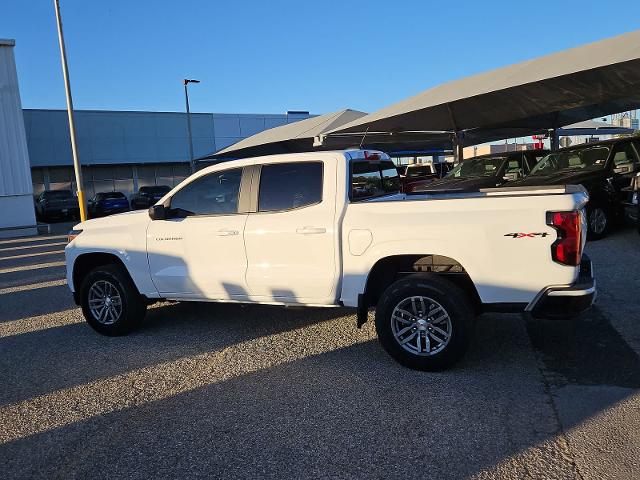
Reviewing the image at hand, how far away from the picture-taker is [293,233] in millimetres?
4840

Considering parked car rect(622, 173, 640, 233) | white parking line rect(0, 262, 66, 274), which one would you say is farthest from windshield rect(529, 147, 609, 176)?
white parking line rect(0, 262, 66, 274)

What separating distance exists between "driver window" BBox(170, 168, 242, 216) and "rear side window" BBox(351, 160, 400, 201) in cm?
121

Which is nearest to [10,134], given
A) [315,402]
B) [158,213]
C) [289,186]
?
[158,213]

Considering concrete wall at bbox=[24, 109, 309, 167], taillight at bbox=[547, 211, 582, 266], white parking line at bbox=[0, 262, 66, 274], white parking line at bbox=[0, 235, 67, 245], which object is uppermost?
concrete wall at bbox=[24, 109, 309, 167]

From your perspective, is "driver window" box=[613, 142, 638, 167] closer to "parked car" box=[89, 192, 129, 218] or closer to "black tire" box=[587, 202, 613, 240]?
"black tire" box=[587, 202, 613, 240]

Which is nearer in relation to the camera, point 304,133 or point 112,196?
point 304,133

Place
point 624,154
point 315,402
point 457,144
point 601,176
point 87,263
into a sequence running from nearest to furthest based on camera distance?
point 315,402
point 87,263
point 601,176
point 624,154
point 457,144

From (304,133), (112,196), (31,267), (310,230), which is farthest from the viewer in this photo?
(112,196)

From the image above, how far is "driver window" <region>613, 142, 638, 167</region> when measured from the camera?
10523 millimetres

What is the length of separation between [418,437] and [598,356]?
2122 millimetres

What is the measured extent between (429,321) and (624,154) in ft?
28.0

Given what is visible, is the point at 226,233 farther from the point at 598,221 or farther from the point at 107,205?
the point at 107,205

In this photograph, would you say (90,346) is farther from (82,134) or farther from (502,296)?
(82,134)

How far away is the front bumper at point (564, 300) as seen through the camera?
12.9ft
